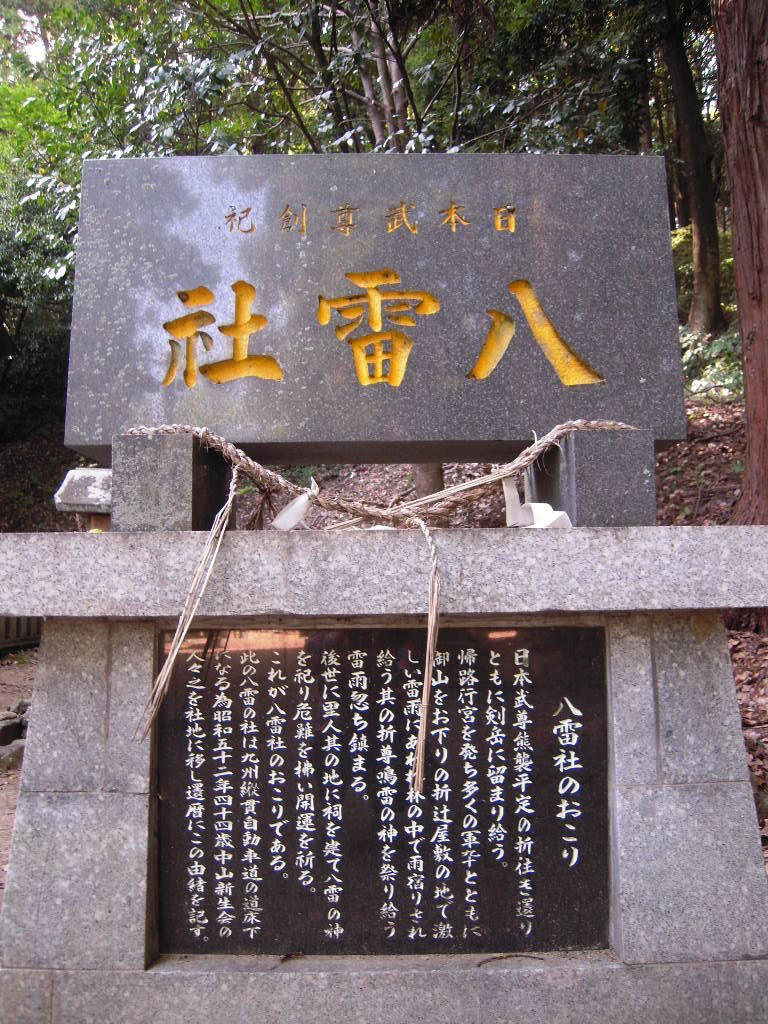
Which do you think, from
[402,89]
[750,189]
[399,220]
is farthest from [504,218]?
[402,89]

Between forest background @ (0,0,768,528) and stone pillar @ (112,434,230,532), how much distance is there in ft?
12.5

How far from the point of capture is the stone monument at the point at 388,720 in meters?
2.30

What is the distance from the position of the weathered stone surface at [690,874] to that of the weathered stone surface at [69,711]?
158cm

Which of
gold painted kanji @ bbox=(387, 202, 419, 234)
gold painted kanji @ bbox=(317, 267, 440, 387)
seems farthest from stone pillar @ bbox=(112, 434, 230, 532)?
gold painted kanji @ bbox=(387, 202, 419, 234)

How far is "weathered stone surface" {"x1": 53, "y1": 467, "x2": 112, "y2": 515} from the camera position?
241 inches

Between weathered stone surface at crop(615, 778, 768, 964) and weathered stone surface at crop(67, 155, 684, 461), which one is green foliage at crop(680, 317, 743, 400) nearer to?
weathered stone surface at crop(67, 155, 684, 461)

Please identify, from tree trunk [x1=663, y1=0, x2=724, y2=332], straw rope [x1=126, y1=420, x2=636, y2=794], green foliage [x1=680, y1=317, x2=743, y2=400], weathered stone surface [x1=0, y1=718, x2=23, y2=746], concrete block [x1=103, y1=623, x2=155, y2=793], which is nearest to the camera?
straw rope [x1=126, y1=420, x2=636, y2=794]

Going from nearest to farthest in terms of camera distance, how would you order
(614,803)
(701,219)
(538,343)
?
(614,803), (538,343), (701,219)

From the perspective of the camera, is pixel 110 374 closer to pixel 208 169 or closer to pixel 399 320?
pixel 208 169

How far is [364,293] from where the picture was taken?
9.12ft

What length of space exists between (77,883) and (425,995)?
1057mm

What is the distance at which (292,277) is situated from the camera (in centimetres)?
278

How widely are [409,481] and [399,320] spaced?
7.84m

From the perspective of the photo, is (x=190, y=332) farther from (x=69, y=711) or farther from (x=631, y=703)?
(x=631, y=703)
